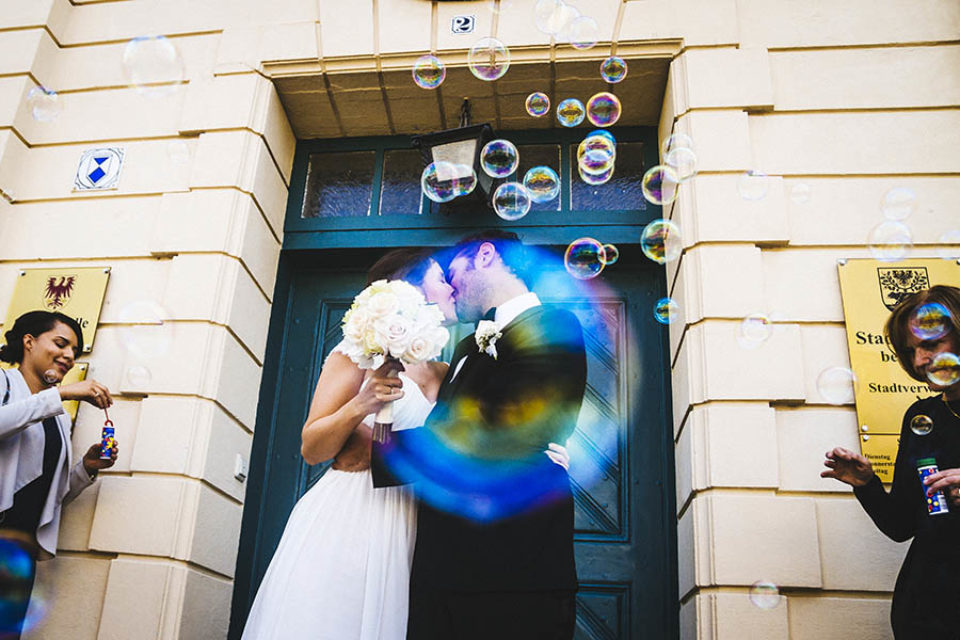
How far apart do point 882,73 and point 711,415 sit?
2.49 m

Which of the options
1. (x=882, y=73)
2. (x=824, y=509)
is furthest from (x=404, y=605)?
(x=882, y=73)

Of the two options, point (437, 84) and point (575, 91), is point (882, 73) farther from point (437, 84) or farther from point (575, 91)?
point (437, 84)

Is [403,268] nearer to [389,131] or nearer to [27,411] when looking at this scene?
[27,411]

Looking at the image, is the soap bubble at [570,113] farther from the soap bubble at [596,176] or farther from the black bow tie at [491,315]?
the black bow tie at [491,315]

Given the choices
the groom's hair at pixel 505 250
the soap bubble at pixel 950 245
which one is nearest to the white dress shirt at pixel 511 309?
the groom's hair at pixel 505 250

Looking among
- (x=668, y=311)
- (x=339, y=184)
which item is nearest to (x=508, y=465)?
(x=668, y=311)

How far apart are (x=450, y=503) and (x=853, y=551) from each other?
2.19 meters

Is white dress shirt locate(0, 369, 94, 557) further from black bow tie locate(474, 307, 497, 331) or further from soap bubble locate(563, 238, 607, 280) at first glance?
soap bubble locate(563, 238, 607, 280)

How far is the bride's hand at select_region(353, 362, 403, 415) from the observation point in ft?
9.52

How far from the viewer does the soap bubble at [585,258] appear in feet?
15.4

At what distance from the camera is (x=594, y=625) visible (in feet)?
14.5

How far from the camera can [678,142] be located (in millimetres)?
4793

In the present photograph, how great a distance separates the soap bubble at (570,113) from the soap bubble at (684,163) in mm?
701

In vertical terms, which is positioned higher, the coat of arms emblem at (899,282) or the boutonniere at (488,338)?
the coat of arms emblem at (899,282)
